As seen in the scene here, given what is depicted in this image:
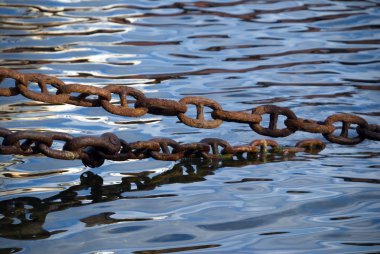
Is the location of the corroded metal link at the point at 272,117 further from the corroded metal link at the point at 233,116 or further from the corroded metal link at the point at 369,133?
the corroded metal link at the point at 369,133

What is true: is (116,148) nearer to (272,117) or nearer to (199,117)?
(199,117)

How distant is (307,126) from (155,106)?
3.18ft

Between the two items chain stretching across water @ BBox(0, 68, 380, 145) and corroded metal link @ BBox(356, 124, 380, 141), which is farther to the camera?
corroded metal link @ BBox(356, 124, 380, 141)

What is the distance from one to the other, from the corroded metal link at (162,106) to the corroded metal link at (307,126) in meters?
0.73

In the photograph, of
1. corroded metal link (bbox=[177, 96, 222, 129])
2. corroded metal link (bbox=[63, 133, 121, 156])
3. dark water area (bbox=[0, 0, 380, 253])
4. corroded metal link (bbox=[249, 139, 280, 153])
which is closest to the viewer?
dark water area (bbox=[0, 0, 380, 253])

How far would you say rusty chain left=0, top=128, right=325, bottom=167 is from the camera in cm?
428

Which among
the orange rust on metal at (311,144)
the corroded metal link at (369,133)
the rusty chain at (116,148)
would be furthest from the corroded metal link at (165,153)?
the corroded metal link at (369,133)

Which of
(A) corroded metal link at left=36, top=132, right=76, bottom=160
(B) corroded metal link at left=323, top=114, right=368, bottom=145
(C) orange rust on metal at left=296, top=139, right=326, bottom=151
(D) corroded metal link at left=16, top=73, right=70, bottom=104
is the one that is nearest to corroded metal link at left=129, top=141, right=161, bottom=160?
(A) corroded metal link at left=36, top=132, right=76, bottom=160

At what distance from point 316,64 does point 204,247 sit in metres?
4.69

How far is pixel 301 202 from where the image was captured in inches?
177

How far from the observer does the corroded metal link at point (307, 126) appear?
4.90m

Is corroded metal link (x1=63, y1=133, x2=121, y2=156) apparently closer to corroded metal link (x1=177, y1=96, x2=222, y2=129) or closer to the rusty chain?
the rusty chain

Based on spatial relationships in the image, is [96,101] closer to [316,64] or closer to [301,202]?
A: [301,202]

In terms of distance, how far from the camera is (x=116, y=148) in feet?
14.9
